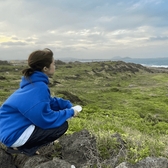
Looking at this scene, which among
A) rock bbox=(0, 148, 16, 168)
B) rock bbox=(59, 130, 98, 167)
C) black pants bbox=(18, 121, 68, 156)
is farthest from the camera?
rock bbox=(0, 148, 16, 168)

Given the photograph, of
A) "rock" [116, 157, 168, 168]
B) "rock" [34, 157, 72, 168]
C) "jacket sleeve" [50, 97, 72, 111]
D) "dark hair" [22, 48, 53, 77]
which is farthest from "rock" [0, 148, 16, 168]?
"rock" [116, 157, 168, 168]

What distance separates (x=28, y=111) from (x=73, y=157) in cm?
146

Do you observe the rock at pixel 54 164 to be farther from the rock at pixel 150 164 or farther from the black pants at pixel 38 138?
the rock at pixel 150 164

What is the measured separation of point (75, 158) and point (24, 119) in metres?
1.36

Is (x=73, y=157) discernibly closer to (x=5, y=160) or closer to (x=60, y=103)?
(x=60, y=103)

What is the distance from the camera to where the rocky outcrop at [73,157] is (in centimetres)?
450

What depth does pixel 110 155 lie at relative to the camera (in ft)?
17.0

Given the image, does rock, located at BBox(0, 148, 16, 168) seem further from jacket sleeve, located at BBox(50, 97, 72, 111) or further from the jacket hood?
the jacket hood

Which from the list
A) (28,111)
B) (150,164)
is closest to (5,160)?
(28,111)

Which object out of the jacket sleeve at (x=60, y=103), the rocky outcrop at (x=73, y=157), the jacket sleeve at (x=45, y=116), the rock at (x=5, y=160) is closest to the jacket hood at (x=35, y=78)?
the jacket sleeve at (x=45, y=116)

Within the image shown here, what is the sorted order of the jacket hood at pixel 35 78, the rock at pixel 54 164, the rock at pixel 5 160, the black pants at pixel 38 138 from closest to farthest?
the rock at pixel 54 164
the jacket hood at pixel 35 78
the black pants at pixel 38 138
the rock at pixel 5 160

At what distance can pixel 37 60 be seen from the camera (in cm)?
474

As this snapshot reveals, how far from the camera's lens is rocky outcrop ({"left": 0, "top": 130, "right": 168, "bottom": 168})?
4.50 m

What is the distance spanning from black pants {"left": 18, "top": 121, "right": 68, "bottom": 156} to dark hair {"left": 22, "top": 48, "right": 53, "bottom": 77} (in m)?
1.14
